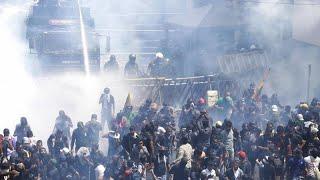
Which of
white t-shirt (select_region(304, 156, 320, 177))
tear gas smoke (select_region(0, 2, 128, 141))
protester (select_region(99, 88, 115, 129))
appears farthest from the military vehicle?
white t-shirt (select_region(304, 156, 320, 177))

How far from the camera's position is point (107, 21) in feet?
130

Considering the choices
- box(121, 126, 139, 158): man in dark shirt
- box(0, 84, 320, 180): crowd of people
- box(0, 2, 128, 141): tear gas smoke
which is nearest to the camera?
box(0, 84, 320, 180): crowd of people

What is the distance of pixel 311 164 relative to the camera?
1257 cm

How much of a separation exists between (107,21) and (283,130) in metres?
26.6

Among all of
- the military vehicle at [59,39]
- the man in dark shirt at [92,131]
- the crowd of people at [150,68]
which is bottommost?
the man in dark shirt at [92,131]

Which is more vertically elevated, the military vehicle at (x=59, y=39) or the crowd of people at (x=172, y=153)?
the military vehicle at (x=59, y=39)

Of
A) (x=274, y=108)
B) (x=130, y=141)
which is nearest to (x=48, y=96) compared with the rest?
(x=274, y=108)

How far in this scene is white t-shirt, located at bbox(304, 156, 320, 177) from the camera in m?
12.5

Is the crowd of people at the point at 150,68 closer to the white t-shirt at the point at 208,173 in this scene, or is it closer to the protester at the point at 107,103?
the protester at the point at 107,103

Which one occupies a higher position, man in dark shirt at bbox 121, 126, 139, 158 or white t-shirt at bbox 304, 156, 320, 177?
man in dark shirt at bbox 121, 126, 139, 158

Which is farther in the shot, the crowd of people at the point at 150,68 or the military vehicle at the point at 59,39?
the military vehicle at the point at 59,39

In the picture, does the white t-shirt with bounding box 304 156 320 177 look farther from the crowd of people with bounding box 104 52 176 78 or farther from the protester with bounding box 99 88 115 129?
the crowd of people with bounding box 104 52 176 78

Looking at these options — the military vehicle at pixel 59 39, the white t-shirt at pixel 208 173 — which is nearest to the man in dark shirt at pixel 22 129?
the white t-shirt at pixel 208 173

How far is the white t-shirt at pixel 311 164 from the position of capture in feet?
40.9
